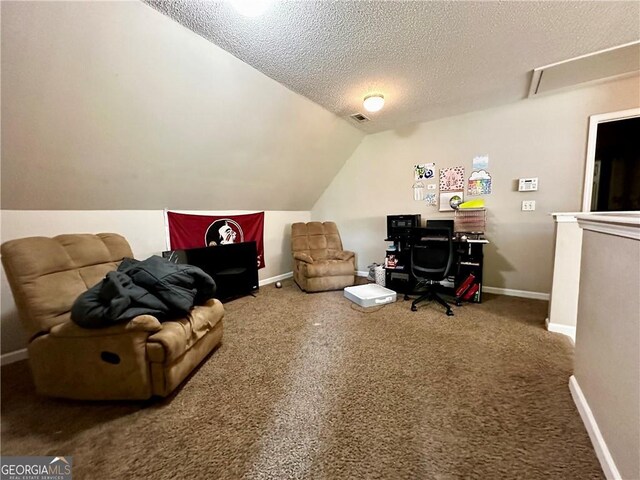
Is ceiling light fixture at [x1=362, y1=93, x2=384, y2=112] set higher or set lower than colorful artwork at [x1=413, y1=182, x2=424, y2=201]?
higher

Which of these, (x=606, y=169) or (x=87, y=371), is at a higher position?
(x=606, y=169)

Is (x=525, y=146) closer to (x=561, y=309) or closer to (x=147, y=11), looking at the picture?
(x=561, y=309)

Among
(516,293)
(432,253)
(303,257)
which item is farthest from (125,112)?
(516,293)

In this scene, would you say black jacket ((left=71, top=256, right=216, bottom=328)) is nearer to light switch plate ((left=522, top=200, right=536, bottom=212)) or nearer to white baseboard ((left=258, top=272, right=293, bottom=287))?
white baseboard ((left=258, top=272, right=293, bottom=287))

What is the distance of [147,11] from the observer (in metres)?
1.61

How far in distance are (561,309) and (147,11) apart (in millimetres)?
3911

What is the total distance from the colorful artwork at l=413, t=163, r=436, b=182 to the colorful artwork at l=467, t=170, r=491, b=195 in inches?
20.0

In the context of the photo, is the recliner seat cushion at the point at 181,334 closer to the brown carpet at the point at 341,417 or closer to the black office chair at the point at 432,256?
the brown carpet at the point at 341,417

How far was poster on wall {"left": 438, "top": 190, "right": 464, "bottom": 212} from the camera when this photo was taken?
347cm

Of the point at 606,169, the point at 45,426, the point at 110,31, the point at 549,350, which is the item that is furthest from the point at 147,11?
the point at 606,169

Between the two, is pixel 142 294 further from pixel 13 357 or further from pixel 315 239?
pixel 315 239

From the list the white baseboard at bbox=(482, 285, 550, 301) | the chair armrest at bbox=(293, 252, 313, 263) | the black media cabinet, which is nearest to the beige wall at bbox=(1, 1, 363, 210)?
the black media cabinet

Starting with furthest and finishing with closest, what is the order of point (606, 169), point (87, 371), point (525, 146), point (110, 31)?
point (525, 146)
point (606, 169)
point (110, 31)
point (87, 371)

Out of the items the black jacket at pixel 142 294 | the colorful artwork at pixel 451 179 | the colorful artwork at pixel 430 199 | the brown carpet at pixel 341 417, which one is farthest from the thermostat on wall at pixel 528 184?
the black jacket at pixel 142 294
